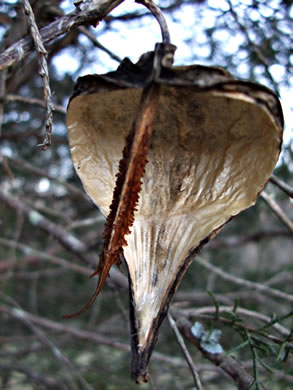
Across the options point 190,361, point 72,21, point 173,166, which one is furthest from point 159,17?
point 190,361

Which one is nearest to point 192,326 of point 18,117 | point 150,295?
point 150,295

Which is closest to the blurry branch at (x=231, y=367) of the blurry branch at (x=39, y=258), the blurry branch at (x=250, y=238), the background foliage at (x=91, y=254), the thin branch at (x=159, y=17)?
the background foliage at (x=91, y=254)

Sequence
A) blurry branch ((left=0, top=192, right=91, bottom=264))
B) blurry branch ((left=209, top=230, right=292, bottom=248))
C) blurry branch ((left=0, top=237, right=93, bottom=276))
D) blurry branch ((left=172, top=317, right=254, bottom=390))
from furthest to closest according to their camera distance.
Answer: blurry branch ((left=209, top=230, right=292, bottom=248)), blurry branch ((left=0, top=237, right=93, bottom=276)), blurry branch ((left=0, top=192, right=91, bottom=264)), blurry branch ((left=172, top=317, right=254, bottom=390))

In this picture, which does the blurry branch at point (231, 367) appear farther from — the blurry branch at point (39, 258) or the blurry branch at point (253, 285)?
the blurry branch at point (39, 258)

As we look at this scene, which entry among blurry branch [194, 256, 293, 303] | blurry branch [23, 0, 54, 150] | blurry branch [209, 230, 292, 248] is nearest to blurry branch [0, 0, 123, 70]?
blurry branch [23, 0, 54, 150]

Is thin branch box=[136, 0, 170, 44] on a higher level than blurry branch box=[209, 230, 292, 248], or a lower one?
higher

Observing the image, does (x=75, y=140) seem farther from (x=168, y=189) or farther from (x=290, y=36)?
(x=290, y=36)

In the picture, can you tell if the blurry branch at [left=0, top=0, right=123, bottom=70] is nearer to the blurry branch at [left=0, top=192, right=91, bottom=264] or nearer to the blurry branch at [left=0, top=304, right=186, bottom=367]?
the blurry branch at [left=0, top=192, right=91, bottom=264]

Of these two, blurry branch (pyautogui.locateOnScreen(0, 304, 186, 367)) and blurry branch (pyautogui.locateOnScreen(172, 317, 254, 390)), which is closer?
blurry branch (pyautogui.locateOnScreen(172, 317, 254, 390))

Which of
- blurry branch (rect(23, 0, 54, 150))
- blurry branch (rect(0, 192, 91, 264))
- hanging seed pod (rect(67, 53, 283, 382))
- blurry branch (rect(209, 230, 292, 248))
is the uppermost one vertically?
blurry branch (rect(23, 0, 54, 150))
